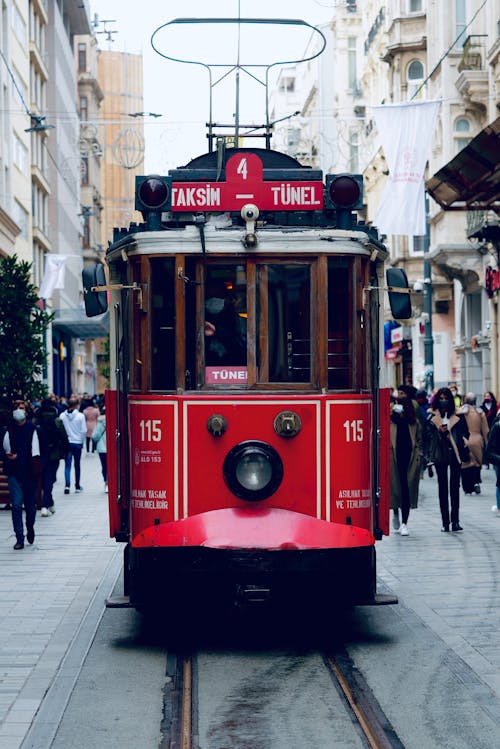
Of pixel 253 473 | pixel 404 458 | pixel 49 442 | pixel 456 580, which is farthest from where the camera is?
pixel 49 442

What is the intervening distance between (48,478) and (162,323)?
35.1 feet

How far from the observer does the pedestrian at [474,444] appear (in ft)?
70.4

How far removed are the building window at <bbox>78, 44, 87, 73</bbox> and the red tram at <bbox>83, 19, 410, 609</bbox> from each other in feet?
267

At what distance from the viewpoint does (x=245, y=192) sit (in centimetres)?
986

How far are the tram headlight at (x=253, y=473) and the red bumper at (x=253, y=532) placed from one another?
0.42 feet

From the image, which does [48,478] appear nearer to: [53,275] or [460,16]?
[460,16]

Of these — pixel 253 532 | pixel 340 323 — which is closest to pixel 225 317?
pixel 340 323

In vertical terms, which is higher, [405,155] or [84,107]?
[84,107]

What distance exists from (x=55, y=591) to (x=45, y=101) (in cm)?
4938

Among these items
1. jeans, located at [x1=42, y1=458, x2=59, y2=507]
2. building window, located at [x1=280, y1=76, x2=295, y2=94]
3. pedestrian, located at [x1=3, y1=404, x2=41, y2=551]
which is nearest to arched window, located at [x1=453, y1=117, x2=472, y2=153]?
jeans, located at [x1=42, y1=458, x2=59, y2=507]

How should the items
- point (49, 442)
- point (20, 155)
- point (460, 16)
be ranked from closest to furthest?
point (49, 442)
point (460, 16)
point (20, 155)

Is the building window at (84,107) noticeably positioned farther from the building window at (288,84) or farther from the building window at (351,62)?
the building window at (288,84)

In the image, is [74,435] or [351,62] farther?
[351,62]

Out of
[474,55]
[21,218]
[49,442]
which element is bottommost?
[49,442]
